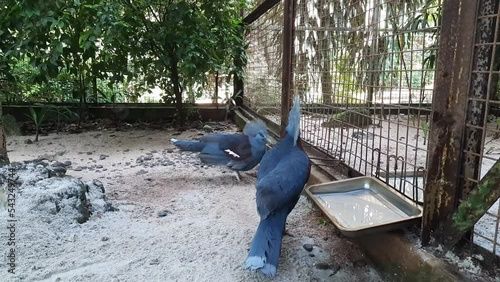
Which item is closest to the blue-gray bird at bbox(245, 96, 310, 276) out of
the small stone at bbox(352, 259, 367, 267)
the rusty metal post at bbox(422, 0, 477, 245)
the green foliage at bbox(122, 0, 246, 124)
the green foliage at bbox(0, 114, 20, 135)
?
the small stone at bbox(352, 259, 367, 267)

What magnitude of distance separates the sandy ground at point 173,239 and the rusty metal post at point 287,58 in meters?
0.69

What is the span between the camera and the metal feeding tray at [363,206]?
5.27ft

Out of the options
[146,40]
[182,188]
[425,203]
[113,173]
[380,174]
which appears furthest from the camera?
[146,40]

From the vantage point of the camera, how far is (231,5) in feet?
15.9

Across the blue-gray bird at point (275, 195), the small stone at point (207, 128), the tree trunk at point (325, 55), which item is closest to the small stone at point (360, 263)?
the blue-gray bird at point (275, 195)

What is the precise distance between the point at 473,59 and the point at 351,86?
1.02 meters

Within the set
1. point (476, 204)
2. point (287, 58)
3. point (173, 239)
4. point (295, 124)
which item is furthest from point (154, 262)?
point (287, 58)

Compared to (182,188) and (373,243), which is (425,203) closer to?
(373,243)

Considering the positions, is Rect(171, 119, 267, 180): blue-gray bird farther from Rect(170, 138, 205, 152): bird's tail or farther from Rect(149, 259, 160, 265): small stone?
Rect(149, 259, 160, 265): small stone

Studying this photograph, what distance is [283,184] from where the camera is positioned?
189cm

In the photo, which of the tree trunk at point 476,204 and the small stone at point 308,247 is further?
the small stone at point 308,247

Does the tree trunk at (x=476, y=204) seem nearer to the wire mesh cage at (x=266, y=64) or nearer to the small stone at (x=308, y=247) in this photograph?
the small stone at (x=308, y=247)

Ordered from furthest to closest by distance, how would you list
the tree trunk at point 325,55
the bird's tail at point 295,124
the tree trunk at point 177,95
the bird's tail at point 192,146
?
the tree trunk at point 177,95
the bird's tail at point 192,146
the tree trunk at point 325,55
the bird's tail at point 295,124

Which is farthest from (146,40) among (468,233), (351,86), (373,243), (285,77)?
(468,233)
